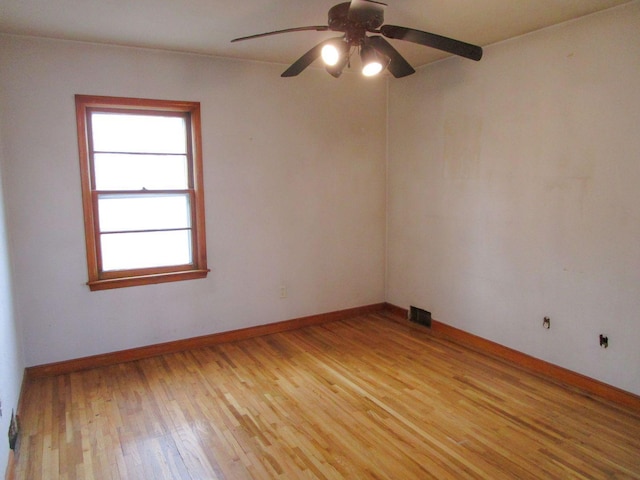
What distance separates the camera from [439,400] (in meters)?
2.89

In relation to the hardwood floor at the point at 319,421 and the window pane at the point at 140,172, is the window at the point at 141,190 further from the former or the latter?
the hardwood floor at the point at 319,421

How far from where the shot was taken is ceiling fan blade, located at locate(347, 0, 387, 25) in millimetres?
1912

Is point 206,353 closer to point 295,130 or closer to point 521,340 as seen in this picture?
point 295,130

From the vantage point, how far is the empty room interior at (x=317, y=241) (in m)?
2.47

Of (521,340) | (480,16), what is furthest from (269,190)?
(521,340)

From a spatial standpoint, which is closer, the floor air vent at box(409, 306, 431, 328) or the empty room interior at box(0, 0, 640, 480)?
the empty room interior at box(0, 0, 640, 480)

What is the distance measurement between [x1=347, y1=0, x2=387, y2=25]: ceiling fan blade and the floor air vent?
120 inches

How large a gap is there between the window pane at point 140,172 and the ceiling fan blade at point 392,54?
6.58 ft

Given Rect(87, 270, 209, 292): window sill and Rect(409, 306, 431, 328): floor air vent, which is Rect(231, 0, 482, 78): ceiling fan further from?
Rect(409, 306, 431, 328): floor air vent

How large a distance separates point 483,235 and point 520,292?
0.56 m

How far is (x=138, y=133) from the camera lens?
3561 millimetres

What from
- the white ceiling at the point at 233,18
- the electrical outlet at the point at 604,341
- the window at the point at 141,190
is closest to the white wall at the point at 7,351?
the window at the point at 141,190

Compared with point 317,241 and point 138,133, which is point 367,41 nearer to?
point 138,133

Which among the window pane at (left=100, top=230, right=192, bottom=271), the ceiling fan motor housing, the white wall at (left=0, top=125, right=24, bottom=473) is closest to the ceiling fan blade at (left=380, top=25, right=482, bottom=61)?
the ceiling fan motor housing
